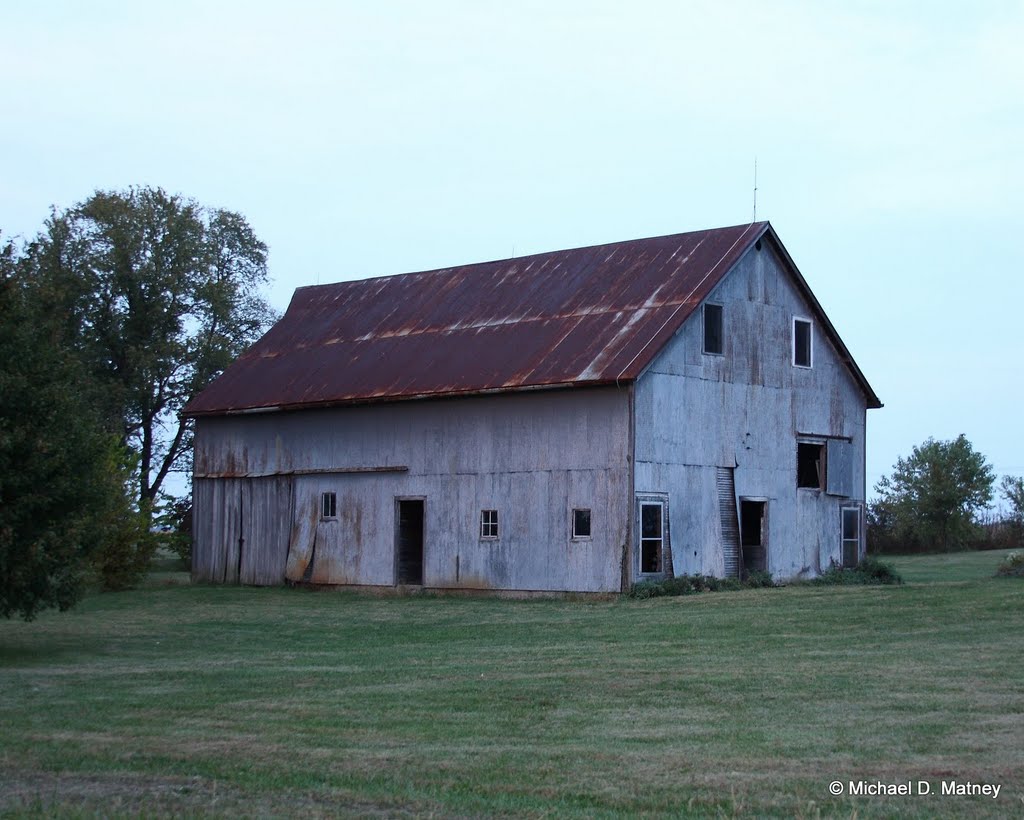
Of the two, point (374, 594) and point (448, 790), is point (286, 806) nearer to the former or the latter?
point (448, 790)

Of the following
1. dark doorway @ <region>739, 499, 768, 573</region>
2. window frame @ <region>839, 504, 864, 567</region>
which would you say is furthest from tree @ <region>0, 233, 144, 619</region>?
window frame @ <region>839, 504, 864, 567</region>

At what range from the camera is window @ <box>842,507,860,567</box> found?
120 feet

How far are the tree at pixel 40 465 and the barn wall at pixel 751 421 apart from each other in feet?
42.6

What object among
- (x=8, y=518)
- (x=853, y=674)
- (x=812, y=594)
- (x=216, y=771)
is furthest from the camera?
(x=812, y=594)

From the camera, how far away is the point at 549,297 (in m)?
36.3

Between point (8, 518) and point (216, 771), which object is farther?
point (8, 518)

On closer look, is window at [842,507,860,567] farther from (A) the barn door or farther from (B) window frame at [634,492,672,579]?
(A) the barn door

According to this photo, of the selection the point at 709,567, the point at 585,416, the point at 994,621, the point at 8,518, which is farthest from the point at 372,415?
the point at 994,621

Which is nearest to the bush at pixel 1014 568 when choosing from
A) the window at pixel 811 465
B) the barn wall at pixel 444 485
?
the window at pixel 811 465

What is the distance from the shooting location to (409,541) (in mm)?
36250

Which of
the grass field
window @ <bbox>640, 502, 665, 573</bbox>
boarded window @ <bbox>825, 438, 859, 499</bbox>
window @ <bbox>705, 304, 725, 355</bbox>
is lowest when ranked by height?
the grass field

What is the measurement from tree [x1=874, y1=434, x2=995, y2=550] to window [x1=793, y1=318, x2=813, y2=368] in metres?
27.1

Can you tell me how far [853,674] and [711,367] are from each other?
54.4ft

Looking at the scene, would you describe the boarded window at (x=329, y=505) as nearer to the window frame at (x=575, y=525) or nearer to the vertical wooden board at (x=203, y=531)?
the vertical wooden board at (x=203, y=531)
